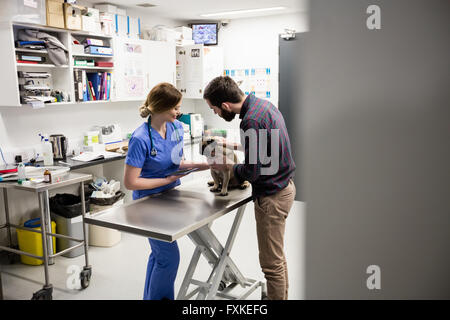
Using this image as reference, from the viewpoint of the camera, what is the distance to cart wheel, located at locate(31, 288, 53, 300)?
2.77m

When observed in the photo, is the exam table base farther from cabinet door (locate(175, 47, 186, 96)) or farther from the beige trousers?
cabinet door (locate(175, 47, 186, 96))

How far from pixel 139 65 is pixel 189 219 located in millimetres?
3349

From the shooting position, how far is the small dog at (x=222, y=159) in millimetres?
2207

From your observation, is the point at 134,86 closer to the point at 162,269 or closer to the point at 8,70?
the point at 8,70

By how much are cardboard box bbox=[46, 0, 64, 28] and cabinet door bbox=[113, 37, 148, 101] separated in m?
0.77

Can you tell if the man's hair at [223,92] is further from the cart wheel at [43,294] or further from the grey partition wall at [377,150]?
the cart wheel at [43,294]

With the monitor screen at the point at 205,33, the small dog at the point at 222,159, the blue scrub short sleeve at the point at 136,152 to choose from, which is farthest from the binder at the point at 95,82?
the small dog at the point at 222,159

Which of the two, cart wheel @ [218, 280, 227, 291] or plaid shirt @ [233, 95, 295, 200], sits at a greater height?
plaid shirt @ [233, 95, 295, 200]

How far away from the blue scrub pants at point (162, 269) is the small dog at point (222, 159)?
0.44m

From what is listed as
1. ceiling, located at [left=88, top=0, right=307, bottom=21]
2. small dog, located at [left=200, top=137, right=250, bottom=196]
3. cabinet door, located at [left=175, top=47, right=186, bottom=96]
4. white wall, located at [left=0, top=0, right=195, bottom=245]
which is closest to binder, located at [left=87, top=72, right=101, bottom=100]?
white wall, located at [left=0, top=0, right=195, bottom=245]

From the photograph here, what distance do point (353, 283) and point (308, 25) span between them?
0.32 metres

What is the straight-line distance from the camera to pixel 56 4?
12.0 ft
